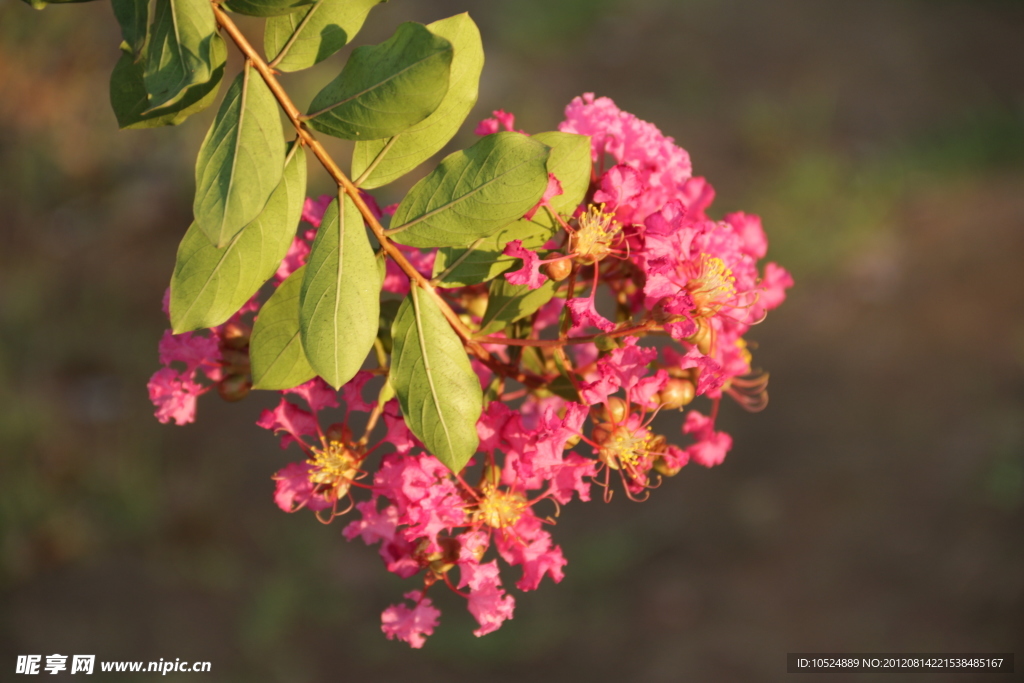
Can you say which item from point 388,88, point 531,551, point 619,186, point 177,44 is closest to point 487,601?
point 531,551

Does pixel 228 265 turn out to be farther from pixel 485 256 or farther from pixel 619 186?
pixel 619 186

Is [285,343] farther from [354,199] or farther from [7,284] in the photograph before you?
[7,284]

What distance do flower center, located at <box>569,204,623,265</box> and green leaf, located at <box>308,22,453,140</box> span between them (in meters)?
0.29

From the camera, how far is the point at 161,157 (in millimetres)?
4727

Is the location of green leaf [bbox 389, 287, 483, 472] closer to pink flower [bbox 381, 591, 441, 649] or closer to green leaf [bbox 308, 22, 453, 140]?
green leaf [bbox 308, 22, 453, 140]

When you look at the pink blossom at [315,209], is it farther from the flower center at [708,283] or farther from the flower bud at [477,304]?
the flower center at [708,283]

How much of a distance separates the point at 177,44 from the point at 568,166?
0.48m

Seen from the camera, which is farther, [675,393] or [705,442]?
[705,442]

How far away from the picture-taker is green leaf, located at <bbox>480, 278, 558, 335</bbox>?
1.13 m

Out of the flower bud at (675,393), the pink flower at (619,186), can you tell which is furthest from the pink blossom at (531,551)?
the pink flower at (619,186)

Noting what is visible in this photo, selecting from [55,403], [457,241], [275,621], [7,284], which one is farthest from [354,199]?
[7,284]

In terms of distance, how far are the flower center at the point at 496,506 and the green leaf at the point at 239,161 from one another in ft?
1.68

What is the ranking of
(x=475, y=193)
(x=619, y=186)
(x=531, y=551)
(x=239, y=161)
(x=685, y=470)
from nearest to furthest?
(x=239, y=161)
(x=475, y=193)
(x=619, y=186)
(x=531, y=551)
(x=685, y=470)

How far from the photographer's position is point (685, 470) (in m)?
3.81
